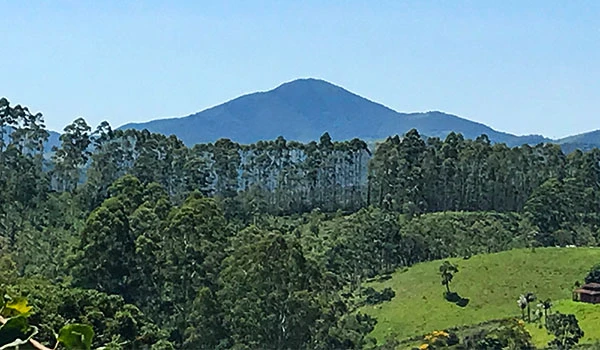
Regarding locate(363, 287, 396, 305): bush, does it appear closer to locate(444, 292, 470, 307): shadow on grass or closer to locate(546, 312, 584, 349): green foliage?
locate(444, 292, 470, 307): shadow on grass

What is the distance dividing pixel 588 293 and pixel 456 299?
12.9 feet

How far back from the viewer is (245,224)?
1202 inches

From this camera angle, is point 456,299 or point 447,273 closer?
point 456,299

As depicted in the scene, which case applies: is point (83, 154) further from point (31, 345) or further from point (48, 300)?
point (31, 345)

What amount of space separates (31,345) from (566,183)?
39.3m

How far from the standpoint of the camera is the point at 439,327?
917 inches

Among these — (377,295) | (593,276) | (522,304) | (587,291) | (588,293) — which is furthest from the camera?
(377,295)

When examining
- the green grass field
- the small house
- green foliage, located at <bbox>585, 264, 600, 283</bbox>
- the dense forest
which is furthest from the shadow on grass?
green foliage, located at <bbox>585, 264, 600, 283</bbox>

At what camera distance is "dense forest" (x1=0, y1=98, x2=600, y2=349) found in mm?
16109

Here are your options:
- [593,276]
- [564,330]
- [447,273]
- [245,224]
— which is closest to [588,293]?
[593,276]

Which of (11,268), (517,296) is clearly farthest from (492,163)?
(11,268)

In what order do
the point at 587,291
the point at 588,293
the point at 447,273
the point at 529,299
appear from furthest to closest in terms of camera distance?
1. the point at 447,273
2. the point at 529,299
3. the point at 587,291
4. the point at 588,293

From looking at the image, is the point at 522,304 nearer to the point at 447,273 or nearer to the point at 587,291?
the point at 587,291

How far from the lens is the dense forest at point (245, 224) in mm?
16109
